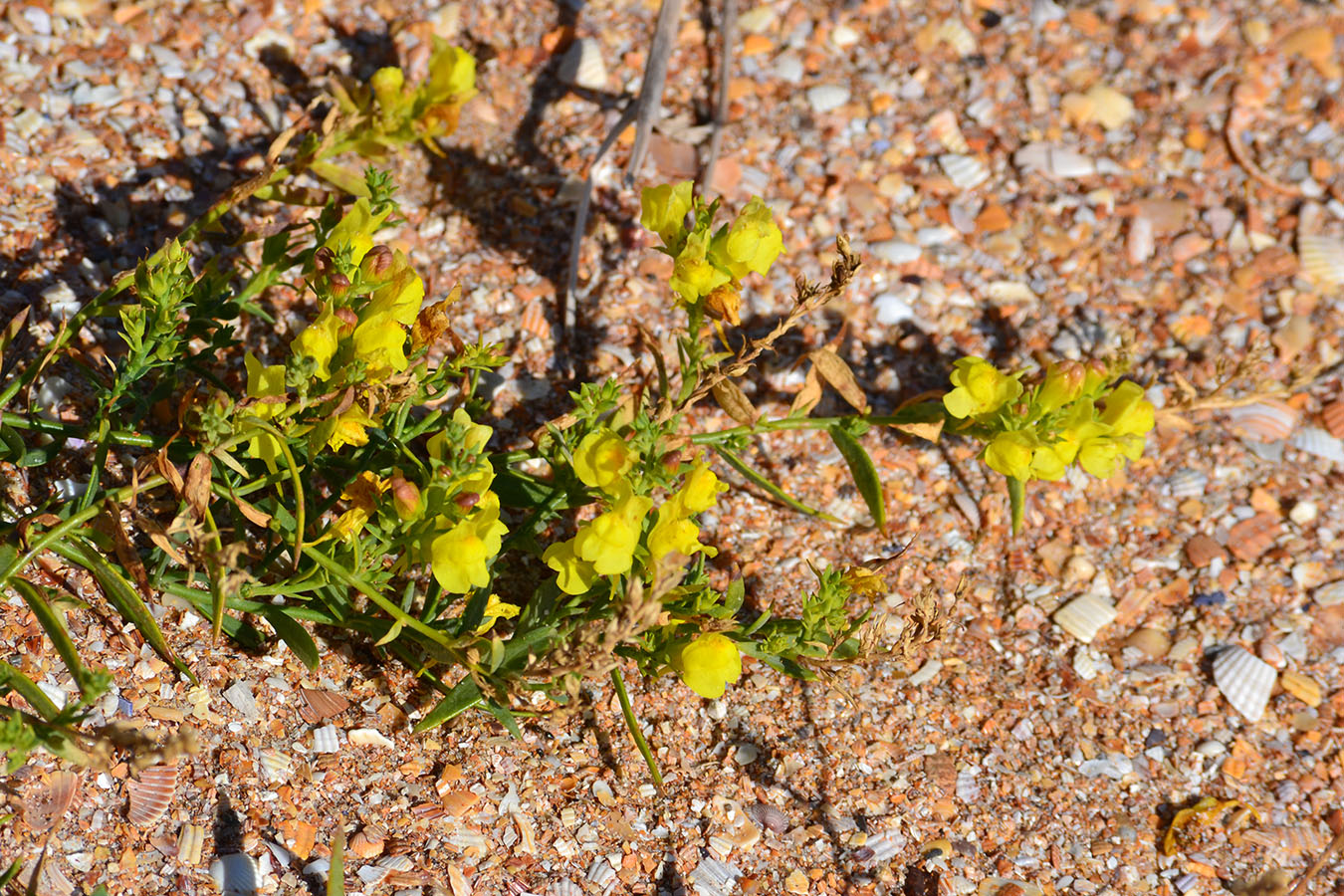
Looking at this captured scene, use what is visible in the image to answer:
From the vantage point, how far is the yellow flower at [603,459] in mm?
1437

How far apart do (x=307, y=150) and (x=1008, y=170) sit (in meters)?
1.38

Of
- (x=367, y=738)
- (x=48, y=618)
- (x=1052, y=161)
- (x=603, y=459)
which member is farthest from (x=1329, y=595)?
(x=48, y=618)

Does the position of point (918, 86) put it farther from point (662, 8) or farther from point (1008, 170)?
point (662, 8)

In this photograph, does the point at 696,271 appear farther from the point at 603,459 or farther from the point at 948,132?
the point at 948,132

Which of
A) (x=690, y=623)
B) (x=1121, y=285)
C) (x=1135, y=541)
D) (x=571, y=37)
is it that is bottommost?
(x=1135, y=541)

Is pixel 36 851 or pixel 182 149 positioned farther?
pixel 182 149

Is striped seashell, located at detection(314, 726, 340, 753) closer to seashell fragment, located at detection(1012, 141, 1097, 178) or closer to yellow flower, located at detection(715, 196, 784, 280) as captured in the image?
yellow flower, located at detection(715, 196, 784, 280)

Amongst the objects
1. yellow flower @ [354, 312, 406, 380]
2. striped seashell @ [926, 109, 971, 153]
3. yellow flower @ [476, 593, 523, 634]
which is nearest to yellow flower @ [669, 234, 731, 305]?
yellow flower @ [354, 312, 406, 380]

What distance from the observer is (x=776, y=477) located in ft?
6.61

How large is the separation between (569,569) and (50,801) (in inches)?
27.0

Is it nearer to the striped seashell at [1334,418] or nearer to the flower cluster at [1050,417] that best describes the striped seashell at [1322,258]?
the striped seashell at [1334,418]

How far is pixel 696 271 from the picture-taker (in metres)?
1.54

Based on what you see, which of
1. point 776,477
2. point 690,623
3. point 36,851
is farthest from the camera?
point 776,477

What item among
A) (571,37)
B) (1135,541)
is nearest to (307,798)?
(1135,541)
